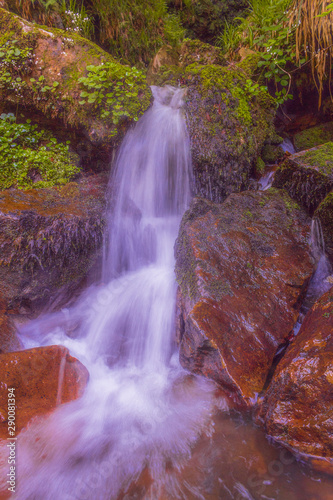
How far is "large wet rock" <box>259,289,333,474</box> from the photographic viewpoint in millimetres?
1818

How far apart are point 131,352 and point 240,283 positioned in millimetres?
1548

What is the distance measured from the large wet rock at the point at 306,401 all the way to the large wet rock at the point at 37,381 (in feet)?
5.87

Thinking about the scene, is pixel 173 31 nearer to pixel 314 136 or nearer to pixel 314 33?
pixel 314 33

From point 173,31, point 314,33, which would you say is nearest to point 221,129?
point 314,33

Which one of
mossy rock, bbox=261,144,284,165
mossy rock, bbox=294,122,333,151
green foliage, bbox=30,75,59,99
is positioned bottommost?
mossy rock, bbox=261,144,284,165

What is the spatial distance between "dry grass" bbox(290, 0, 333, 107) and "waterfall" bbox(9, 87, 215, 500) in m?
2.30

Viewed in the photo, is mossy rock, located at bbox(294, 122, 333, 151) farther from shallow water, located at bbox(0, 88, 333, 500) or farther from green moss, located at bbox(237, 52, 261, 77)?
shallow water, located at bbox(0, 88, 333, 500)

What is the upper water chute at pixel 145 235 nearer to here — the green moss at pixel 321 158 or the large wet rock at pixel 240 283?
the large wet rock at pixel 240 283

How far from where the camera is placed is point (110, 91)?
169 inches

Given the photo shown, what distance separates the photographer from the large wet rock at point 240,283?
243 centimetres

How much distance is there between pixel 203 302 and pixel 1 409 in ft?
6.47

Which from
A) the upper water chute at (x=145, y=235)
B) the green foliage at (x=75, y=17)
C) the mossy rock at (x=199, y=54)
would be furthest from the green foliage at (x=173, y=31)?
the upper water chute at (x=145, y=235)

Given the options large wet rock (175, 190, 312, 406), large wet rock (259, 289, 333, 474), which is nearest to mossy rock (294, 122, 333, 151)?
large wet rock (175, 190, 312, 406)

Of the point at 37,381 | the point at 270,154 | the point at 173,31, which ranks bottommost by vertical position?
the point at 37,381
